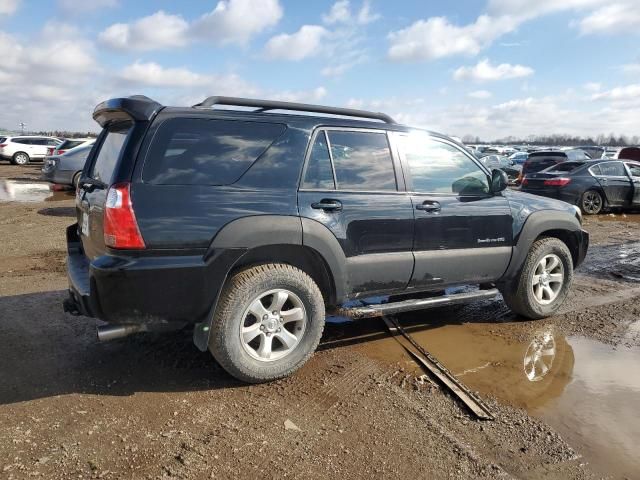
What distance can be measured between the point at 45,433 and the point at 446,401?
8.04 feet

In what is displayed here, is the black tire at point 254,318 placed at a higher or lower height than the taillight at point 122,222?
lower

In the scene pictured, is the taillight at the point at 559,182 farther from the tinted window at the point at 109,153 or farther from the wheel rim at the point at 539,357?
the tinted window at the point at 109,153

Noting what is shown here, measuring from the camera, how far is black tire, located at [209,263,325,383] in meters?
3.30

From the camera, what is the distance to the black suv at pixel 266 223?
3.11 metres

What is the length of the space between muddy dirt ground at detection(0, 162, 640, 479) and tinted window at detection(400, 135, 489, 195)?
1.34 meters

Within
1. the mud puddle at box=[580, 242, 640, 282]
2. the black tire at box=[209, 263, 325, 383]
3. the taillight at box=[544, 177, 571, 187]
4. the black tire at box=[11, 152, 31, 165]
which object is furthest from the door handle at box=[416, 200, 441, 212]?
the black tire at box=[11, 152, 31, 165]

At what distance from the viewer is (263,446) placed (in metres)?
2.79

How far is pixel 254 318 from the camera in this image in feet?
11.4

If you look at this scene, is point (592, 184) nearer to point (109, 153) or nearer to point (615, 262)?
point (615, 262)

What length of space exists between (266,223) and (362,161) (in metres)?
1.03

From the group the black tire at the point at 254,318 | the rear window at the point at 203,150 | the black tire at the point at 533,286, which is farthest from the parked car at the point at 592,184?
the rear window at the point at 203,150

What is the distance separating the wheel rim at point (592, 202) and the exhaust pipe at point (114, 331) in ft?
42.3

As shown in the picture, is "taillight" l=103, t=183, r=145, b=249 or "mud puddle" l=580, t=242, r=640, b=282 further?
"mud puddle" l=580, t=242, r=640, b=282

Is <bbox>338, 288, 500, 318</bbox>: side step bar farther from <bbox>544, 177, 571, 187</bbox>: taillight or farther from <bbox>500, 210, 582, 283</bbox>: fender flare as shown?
<bbox>544, 177, 571, 187</bbox>: taillight
